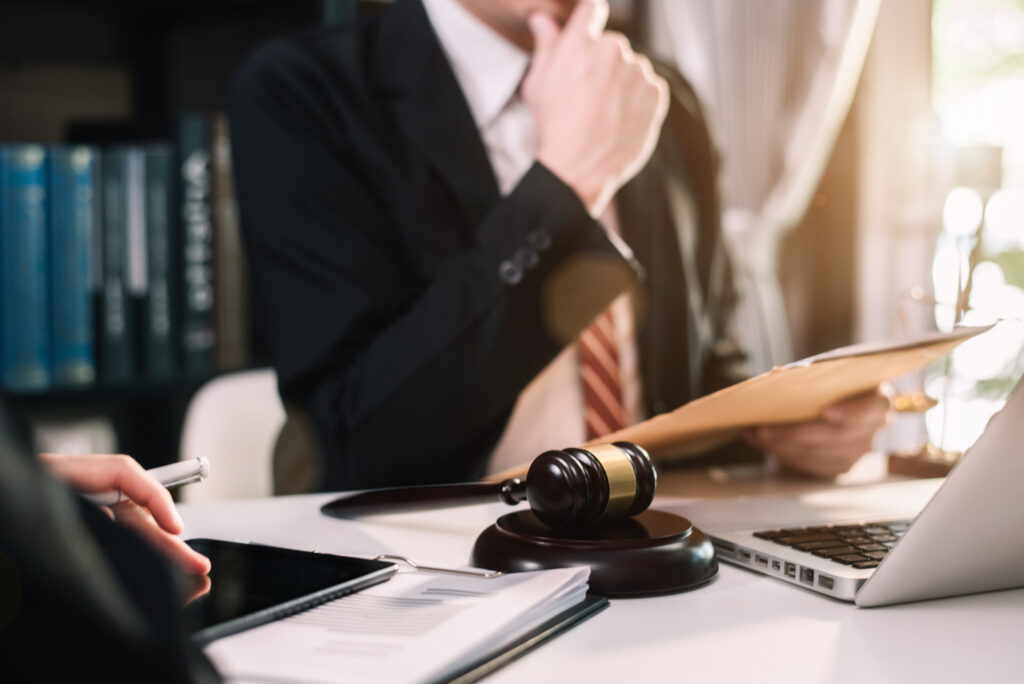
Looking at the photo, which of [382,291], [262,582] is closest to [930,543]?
[262,582]

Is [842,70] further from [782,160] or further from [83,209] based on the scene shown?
[83,209]

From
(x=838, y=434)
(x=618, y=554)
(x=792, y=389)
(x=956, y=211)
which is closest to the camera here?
(x=618, y=554)

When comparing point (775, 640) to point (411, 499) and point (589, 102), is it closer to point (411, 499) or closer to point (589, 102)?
point (411, 499)

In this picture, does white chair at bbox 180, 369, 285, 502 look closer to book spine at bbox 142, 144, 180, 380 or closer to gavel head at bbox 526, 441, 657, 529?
book spine at bbox 142, 144, 180, 380

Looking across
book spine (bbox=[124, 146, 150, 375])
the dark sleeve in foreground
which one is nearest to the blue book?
book spine (bbox=[124, 146, 150, 375])

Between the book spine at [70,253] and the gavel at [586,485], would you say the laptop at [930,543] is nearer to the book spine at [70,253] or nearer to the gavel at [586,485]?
the gavel at [586,485]

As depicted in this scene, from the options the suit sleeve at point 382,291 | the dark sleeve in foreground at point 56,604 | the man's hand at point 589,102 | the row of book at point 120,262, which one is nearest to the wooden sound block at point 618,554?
the dark sleeve in foreground at point 56,604

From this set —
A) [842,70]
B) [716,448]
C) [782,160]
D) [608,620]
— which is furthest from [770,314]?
[608,620]

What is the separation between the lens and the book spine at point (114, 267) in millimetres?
1314

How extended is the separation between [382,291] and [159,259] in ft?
1.48

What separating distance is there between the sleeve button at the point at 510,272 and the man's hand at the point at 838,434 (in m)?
0.30

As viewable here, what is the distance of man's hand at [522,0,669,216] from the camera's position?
41.3 inches

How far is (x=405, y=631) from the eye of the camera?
390 millimetres

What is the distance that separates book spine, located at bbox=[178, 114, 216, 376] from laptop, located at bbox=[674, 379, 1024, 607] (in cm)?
97
